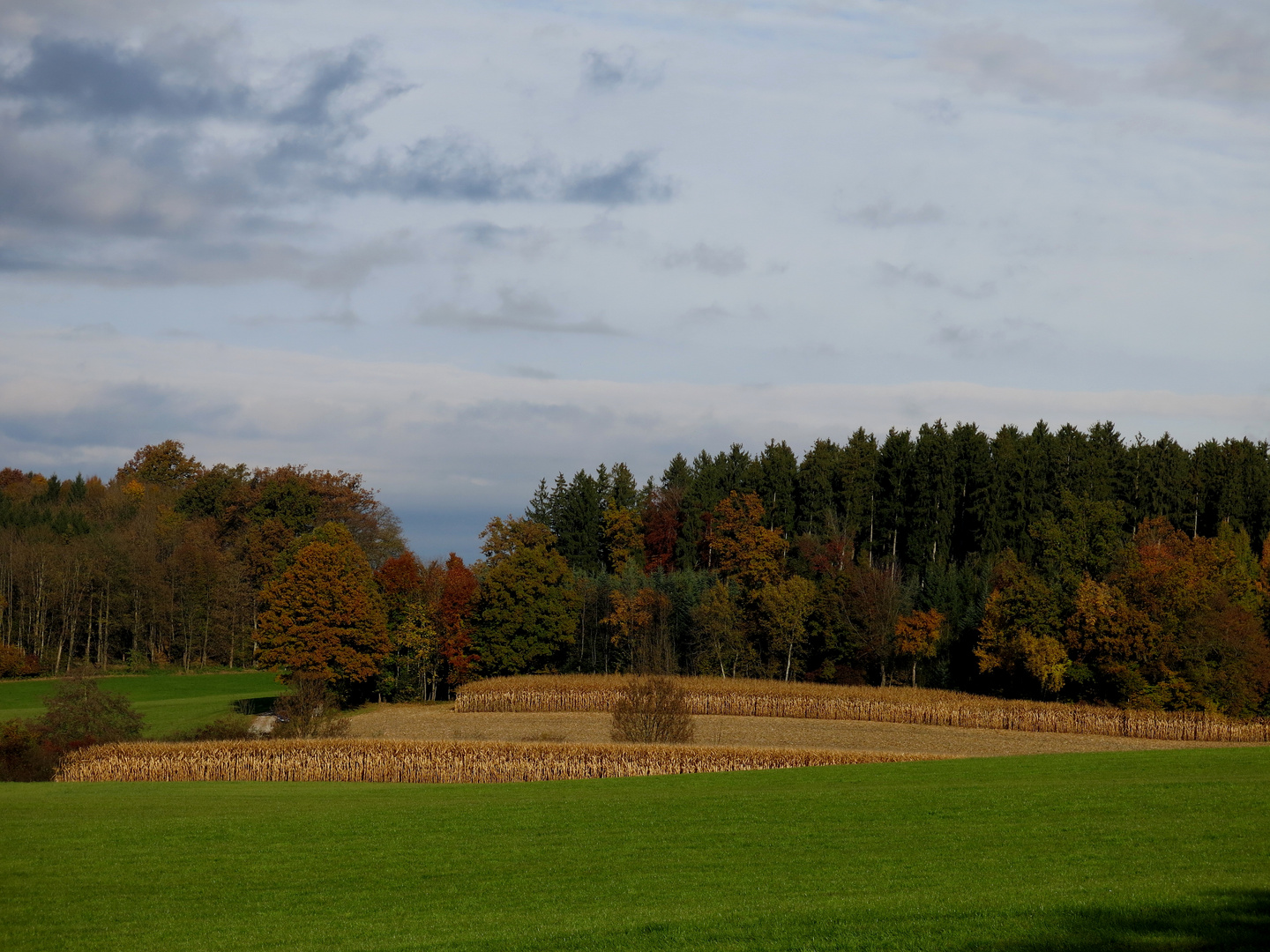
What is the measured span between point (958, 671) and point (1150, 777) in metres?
42.9

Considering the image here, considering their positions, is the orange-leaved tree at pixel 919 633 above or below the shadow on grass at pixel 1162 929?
below

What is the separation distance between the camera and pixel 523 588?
73250mm

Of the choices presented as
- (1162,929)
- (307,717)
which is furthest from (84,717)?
(1162,929)

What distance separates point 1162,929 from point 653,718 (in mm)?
31611

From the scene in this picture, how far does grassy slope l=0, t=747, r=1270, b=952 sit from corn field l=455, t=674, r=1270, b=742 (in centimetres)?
2535

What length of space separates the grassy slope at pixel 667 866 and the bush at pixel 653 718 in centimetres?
1278

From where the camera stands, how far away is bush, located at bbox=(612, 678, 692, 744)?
42344 millimetres

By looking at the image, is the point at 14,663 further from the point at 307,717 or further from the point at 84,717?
the point at 307,717

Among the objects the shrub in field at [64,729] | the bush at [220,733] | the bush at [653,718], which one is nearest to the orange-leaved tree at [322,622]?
the bush at [220,733]

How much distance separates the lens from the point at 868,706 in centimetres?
5922

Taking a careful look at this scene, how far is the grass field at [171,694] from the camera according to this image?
59.5m

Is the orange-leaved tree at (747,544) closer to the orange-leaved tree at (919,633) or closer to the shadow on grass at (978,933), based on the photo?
the orange-leaved tree at (919,633)

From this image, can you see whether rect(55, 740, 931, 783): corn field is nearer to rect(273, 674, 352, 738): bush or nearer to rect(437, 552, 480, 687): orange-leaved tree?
rect(273, 674, 352, 738): bush

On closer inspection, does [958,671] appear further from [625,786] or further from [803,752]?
[625,786]
